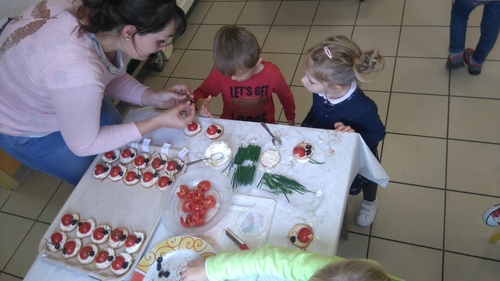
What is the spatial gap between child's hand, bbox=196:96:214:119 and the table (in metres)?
0.07

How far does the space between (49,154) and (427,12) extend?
2.52 meters

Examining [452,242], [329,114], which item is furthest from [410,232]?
[329,114]

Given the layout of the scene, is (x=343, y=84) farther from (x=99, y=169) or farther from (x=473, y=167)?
(x=473, y=167)

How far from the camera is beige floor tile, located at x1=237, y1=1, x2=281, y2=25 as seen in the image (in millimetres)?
2873

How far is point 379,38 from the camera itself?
2479 millimetres

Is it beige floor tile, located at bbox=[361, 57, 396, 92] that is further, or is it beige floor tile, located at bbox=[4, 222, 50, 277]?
beige floor tile, located at bbox=[361, 57, 396, 92]

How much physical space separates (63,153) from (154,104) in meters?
0.37

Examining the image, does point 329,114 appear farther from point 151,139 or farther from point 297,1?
point 297,1

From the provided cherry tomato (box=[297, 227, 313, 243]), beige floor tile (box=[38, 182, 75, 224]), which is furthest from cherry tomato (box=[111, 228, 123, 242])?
beige floor tile (box=[38, 182, 75, 224])

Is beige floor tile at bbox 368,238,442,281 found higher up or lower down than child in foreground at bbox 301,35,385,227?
lower down

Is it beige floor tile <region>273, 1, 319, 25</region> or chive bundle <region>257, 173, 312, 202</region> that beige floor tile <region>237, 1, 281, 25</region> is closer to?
beige floor tile <region>273, 1, 319, 25</region>

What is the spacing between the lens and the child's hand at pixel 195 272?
0.92 m

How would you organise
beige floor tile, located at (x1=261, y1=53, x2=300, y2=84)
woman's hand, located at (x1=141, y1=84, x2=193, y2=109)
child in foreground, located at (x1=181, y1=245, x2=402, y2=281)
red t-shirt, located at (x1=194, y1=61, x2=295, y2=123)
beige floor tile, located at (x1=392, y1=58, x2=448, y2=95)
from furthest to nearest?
beige floor tile, located at (x1=261, y1=53, x2=300, y2=84), beige floor tile, located at (x1=392, y1=58, x2=448, y2=95), red t-shirt, located at (x1=194, y1=61, x2=295, y2=123), woman's hand, located at (x1=141, y1=84, x2=193, y2=109), child in foreground, located at (x1=181, y1=245, x2=402, y2=281)

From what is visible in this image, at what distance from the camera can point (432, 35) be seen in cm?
241
